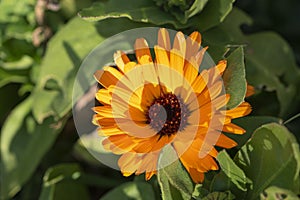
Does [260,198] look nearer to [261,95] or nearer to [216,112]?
[216,112]

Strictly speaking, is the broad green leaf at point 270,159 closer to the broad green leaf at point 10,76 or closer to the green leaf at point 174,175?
the green leaf at point 174,175

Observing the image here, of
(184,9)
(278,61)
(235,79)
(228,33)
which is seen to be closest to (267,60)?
(278,61)

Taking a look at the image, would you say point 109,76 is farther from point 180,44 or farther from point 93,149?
point 93,149

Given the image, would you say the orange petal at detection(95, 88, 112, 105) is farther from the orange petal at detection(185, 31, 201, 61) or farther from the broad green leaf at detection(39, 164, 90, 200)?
the broad green leaf at detection(39, 164, 90, 200)

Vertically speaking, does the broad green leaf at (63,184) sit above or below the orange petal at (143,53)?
below

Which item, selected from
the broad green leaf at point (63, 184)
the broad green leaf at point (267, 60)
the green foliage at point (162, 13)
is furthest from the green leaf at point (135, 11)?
the broad green leaf at point (63, 184)

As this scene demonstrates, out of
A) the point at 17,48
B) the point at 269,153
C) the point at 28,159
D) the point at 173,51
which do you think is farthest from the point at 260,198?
the point at 17,48

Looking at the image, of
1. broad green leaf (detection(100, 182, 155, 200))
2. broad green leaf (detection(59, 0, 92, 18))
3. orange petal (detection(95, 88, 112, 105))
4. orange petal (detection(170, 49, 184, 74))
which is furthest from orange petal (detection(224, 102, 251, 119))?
broad green leaf (detection(59, 0, 92, 18))
